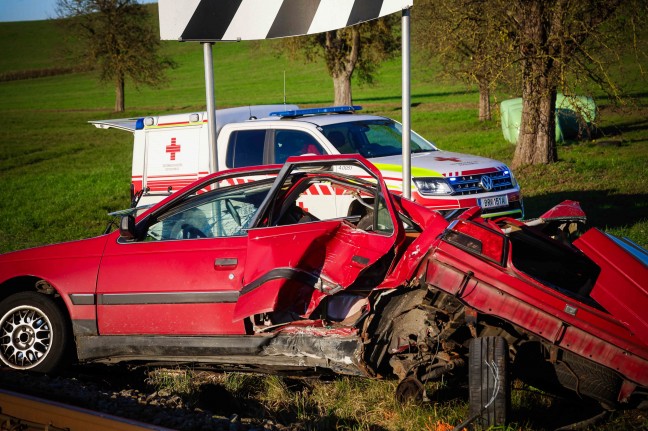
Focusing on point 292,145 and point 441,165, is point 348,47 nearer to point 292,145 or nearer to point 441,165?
point 292,145

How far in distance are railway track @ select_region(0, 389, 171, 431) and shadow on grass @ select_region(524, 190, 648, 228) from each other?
838cm

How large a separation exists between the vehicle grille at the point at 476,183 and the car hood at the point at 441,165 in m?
0.06

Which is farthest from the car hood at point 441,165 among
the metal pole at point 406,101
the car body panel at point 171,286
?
the car body panel at point 171,286

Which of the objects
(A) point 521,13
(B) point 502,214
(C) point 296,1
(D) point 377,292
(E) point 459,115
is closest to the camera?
(D) point 377,292

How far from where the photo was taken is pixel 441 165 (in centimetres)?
991

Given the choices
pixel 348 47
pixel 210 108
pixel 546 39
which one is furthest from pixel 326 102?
pixel 210 108

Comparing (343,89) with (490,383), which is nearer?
(490,383)

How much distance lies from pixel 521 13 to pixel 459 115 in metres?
19.1

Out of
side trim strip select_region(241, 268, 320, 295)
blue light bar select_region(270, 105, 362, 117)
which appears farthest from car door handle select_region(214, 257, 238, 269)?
blue light bar select_region(270, 105, 362, 117)

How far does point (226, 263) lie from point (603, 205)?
940 centimetres

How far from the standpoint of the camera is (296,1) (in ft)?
25.7

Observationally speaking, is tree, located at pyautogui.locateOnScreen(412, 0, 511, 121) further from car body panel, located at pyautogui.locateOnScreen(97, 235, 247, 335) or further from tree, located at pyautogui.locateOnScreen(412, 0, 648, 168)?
car body panel, located at pyautogui.locateOnScreen(97, 235, 247, 335)

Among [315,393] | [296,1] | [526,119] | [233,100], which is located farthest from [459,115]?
[315,393]

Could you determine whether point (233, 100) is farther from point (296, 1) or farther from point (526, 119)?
point (296, 1)
